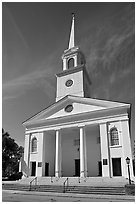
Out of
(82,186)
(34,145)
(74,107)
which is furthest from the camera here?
(34,145)

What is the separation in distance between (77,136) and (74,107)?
4509 mm

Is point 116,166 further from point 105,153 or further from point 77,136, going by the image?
point 77,136

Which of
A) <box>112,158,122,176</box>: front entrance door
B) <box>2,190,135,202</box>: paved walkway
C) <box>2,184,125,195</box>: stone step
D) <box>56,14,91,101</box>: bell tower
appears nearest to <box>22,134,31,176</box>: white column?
<box>2,184,125,195</box>: stone step

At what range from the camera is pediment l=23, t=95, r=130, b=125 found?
22250mm

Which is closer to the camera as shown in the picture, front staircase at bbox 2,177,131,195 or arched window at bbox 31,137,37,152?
front staircase at bbox 2,177,131,195

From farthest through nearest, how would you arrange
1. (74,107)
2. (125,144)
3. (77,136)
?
(77,136)
(74,107)
(125,144)

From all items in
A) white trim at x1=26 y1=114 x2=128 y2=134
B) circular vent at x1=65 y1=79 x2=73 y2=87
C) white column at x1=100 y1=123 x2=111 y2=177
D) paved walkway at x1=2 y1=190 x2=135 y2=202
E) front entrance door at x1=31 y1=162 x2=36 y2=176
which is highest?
circular vent at x1=65 y1=79 x2=73 y2=87

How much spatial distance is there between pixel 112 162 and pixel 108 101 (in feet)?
21.8

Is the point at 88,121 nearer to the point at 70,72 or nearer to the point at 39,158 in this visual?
the point at 39,158

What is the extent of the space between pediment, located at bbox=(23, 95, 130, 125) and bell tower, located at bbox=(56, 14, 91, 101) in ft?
12.1

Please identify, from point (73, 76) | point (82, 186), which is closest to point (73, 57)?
point (73, 76)

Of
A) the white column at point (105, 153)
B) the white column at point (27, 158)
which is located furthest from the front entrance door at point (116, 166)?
the white column at point (27, 158)

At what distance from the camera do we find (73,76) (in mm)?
29844

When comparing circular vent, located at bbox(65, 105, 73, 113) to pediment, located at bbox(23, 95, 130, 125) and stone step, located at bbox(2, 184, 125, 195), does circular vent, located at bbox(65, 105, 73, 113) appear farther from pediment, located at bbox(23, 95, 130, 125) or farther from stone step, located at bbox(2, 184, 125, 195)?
stone step, located at bbox(2, 184, 125, 195)
